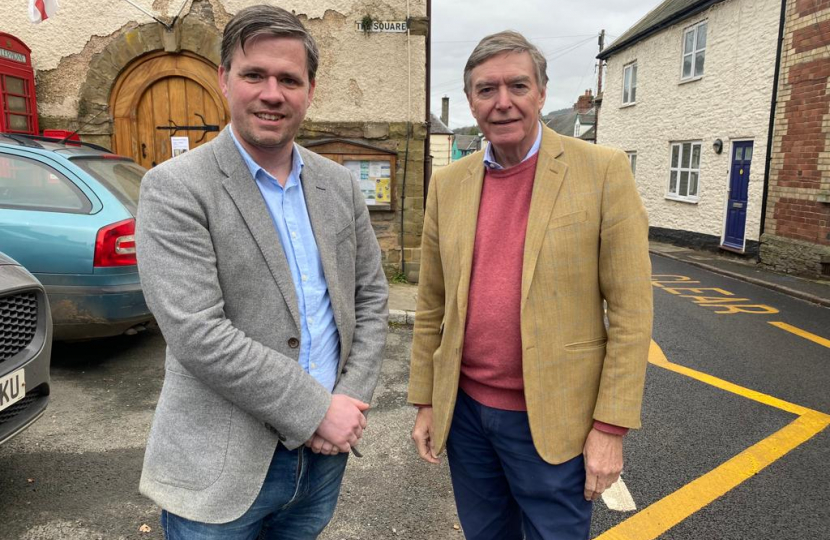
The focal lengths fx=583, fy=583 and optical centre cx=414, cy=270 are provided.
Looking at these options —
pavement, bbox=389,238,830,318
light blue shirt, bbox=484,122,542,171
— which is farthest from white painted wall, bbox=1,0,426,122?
light blue shirt, bbox=484,122,542,171

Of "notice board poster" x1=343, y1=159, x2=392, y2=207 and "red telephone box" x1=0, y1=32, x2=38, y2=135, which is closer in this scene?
"red telephone box" x1=0, y1=32, x2=38, y2=135

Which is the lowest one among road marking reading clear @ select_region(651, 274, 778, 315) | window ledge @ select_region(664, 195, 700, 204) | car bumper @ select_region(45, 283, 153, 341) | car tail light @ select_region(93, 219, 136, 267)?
road marking reading clear @ select_region(651, 274, 778, 315)

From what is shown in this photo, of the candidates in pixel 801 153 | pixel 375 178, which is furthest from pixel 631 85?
pixel 375 178

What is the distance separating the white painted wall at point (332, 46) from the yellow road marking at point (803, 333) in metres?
5.06

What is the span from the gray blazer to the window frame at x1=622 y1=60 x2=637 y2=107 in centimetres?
1866

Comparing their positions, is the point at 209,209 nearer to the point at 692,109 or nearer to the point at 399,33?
the point at 399,33

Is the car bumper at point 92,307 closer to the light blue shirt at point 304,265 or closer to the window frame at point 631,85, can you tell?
the light blue shirt at point 304,265

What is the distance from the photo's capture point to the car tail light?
4.22m

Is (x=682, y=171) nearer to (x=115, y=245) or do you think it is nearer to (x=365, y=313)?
(x=115, y=245)

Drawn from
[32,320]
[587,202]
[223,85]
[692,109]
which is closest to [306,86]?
A: [223,85]

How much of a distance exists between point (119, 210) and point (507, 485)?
145 inches

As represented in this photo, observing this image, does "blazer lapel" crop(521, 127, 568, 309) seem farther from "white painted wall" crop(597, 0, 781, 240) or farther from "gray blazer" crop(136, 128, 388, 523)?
"white painted wall" crop(597, 0, 781, 240)

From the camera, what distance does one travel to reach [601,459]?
66.9 inches

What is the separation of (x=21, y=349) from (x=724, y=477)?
12.1 feet
